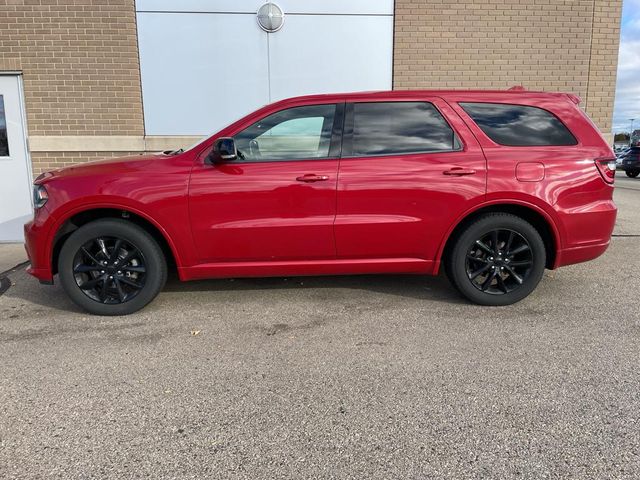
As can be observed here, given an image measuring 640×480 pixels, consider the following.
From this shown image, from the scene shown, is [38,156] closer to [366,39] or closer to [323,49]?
[323,49]

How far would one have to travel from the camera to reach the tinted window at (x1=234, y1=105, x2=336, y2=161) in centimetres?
405

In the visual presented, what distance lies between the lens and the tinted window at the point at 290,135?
4051 millimetres

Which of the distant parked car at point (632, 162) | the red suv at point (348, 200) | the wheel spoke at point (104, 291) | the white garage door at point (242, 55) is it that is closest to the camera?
the red suv at point (348, 200)

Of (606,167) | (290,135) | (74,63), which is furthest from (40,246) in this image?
(606,167)

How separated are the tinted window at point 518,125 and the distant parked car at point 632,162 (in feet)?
75.8

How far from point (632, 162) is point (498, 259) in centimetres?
2389

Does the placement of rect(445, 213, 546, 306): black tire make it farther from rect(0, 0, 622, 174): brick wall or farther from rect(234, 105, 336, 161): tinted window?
rect(0, 0, 622, 174): brick wall

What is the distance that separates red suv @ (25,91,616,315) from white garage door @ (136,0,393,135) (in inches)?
142

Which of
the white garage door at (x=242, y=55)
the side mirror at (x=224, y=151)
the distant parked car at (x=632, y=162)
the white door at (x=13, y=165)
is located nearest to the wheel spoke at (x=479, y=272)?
the side mirror at (x=224, y=151)

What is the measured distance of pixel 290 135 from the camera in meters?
4.14

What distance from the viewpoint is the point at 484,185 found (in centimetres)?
403

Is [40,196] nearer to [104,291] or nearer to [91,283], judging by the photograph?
[91,283]

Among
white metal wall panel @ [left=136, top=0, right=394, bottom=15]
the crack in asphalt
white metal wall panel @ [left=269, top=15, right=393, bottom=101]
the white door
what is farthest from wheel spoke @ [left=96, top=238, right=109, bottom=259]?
white metal wall panel @ [left=136, top=0, right=394, bottom=15]

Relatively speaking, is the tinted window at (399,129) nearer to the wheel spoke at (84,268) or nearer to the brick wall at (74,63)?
the wheel spoke at (84,268)
